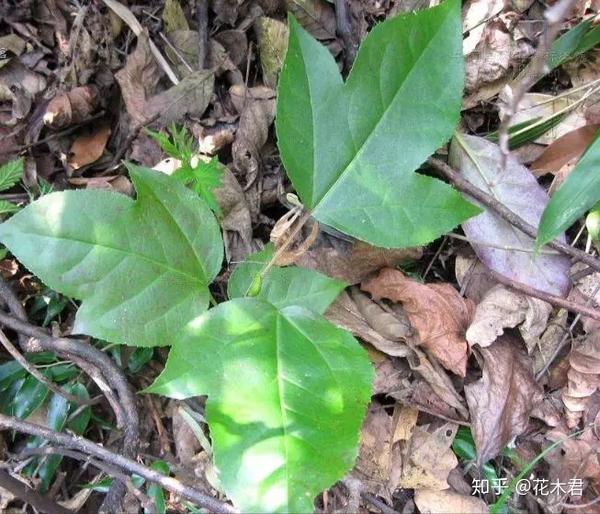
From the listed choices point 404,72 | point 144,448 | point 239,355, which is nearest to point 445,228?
point 404,72

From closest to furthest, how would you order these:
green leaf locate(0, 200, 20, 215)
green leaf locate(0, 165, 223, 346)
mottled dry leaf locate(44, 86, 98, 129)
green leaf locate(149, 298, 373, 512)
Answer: green leaf locate(149, 298, 373, 512) < green leaf locate(0, 165, 223, 346) < green leaf locate(0, 200, 20, 215) < mottled dry leaf locate(44, 86, 98, 129)

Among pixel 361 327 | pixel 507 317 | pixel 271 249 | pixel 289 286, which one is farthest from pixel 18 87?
pixel 507 317

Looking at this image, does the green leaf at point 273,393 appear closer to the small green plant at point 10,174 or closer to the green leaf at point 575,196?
the green leaf at point 575,196

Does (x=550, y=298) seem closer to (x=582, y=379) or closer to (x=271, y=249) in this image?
(x=582, y=379)

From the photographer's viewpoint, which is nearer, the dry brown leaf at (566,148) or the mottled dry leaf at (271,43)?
the dry brown leaf at (566,148)

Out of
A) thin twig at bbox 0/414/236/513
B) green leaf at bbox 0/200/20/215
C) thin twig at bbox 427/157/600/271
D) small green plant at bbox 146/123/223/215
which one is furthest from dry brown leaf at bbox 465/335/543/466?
green leaf at bbox 0/200/20/215

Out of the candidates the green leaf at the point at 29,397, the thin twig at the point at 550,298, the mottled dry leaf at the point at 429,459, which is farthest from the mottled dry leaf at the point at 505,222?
the green leaf at the point at 29,397

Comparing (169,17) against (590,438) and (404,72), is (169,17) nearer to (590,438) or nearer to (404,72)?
(404,72)

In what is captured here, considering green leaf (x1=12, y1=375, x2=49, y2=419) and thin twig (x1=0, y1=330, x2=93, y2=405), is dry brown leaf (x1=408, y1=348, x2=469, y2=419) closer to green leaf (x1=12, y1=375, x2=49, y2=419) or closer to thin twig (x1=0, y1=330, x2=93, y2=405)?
thin twig (x1=0, y1=330, x2=93, y2=405)
